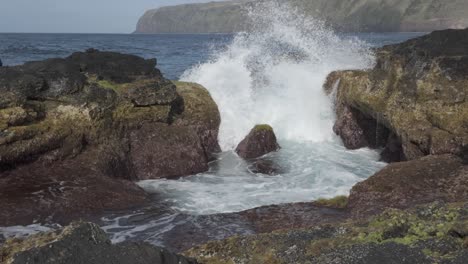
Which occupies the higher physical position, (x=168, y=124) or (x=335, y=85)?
(x=335, y=85)

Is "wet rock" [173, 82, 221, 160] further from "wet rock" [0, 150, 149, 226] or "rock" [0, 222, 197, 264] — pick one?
"rock" [0, 222, 197, 264]

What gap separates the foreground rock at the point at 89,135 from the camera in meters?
10.9

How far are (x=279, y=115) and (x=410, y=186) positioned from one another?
33.3 ft

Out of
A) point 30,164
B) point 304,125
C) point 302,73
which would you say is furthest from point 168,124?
point 302,73

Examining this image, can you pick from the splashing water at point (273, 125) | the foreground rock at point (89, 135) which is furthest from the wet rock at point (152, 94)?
the splashing water at point (273, 125)

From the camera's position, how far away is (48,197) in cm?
1070

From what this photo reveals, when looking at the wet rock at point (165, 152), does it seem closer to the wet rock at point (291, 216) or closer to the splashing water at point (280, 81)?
the splashing water at point (280, 81)

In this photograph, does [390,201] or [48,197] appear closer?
[390,201]

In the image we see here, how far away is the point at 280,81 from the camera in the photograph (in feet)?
73.5

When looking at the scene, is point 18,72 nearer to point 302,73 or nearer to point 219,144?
point 219,144

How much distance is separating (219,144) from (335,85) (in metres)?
5.32

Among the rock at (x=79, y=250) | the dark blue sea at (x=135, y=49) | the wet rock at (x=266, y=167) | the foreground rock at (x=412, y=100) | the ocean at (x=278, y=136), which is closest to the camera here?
the rock at (x=79, y=250)

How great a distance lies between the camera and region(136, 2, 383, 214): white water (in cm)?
1223

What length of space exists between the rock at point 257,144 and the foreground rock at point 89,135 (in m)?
1.15
